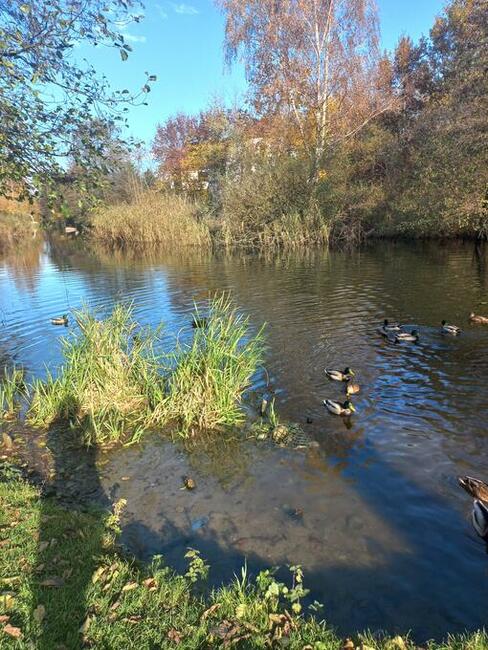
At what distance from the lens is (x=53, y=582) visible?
3555mm

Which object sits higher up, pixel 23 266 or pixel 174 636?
pixel 23 266

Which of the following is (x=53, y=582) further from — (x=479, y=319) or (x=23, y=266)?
(x=23, y=266)

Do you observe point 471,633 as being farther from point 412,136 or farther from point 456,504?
point 412,136

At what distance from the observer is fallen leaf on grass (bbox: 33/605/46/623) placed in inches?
126

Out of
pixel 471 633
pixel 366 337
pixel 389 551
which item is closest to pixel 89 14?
pixel 389 551

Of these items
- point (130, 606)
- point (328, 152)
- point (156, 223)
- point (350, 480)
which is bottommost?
point (350, 480)

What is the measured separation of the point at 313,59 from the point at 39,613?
106ft

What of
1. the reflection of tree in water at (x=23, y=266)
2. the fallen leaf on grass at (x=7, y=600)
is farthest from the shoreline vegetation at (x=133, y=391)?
the reflection of tree in water at (x=23, y=266)

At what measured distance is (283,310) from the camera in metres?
14.0

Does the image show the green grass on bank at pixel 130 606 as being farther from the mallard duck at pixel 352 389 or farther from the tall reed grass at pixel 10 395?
the mallard duck at pixel 352 389

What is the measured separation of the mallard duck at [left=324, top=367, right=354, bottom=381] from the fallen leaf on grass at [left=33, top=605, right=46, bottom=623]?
612cm

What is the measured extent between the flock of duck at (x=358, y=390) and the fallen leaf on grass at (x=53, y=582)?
3996 mm

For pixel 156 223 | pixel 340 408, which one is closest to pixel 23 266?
pixel 156 223

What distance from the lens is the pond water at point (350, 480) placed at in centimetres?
402
